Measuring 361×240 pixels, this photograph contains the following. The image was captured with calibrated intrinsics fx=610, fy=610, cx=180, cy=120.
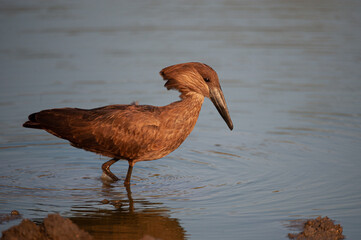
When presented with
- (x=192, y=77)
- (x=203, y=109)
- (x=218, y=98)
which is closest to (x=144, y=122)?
(x=192, y=77)

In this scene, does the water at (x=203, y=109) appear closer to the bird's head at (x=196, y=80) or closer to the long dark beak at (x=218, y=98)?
the long dark beak at (x=218, y=98)

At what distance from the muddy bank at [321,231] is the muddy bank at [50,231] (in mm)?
2217

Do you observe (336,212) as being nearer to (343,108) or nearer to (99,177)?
(99,177)

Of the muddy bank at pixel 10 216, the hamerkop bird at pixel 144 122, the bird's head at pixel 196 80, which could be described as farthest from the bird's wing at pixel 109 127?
the muddy bank at pixel 10 216

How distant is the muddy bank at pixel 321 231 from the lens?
6.34m

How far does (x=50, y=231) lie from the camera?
5930 mm

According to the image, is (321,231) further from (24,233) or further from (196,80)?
(24,233)

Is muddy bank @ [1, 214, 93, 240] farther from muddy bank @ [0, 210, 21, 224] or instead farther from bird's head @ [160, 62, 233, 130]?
bird's head @ [160, 62, 233, 130]

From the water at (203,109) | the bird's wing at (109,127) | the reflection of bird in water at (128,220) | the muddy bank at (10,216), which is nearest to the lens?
the reflection of bird in water at (128,220)

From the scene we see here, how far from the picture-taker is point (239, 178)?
27.8ft

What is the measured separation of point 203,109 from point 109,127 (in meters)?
4.29

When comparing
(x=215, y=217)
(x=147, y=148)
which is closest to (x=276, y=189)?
(x=215, y=217)

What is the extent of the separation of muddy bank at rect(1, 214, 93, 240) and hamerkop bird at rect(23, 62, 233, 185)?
7.25 ft

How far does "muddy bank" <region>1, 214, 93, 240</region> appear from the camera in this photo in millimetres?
5922
